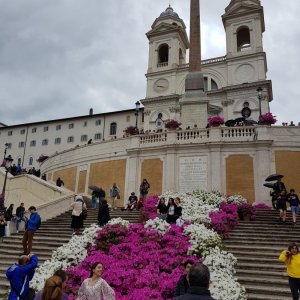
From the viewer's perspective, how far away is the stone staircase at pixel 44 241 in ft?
40.7

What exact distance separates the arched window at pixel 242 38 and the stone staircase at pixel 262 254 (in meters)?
37.8

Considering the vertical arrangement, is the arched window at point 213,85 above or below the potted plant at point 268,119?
above

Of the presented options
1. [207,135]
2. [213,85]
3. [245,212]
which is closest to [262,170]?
[207,135]

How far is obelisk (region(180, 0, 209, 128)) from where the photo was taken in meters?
27.7

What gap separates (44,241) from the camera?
14.3 meters

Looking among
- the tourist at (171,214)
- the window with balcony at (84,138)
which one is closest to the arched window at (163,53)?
the window with balcony at (84,138)

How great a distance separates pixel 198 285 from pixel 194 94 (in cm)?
2566

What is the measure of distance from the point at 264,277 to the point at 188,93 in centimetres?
2074

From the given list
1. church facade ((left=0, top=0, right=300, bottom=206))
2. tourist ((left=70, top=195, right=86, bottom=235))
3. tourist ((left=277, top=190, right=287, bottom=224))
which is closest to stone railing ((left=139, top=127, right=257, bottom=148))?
church facade ((left=0, top=0, right=300, bottom=206))

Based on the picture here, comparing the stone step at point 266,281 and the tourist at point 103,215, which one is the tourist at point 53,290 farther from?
the tourist at point 103,215

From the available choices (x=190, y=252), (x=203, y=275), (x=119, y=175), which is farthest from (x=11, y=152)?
(x=203, y=275)

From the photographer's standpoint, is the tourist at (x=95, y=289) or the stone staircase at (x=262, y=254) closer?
the tourist at (x=95, y=289)

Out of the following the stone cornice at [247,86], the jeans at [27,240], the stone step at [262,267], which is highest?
the stone cornice at [247,86]

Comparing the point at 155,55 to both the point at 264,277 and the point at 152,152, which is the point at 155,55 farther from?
the point at 264,277
